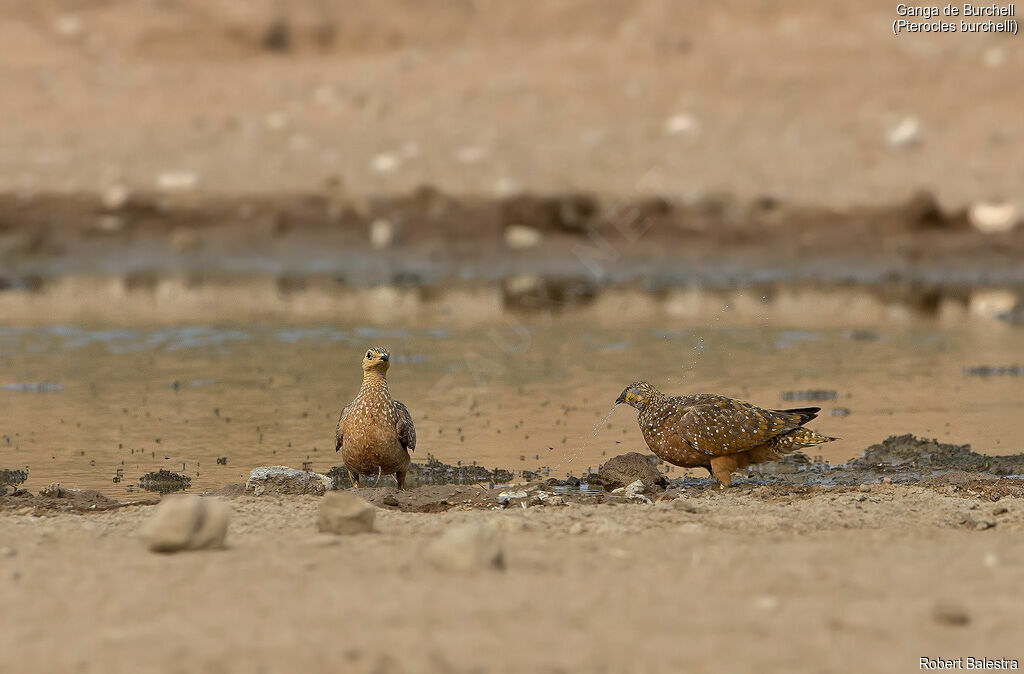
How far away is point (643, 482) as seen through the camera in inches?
394

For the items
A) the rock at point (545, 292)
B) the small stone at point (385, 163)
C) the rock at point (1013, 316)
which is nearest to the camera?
the rock at point (1013, 316)

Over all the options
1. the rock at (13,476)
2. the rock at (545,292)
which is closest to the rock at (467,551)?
the rock at (13,476)

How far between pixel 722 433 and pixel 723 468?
0.35 m

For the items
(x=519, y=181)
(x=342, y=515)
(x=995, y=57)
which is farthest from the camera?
(x=995, y=57)

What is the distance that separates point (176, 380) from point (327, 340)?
11.6 feet

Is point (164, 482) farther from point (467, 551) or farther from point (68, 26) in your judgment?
→ point (68, 26)

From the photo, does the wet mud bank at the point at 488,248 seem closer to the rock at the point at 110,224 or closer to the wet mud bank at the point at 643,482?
the rock at the point at 110,224

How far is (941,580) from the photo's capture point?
6.75m

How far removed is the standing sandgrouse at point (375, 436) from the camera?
10.3 metres

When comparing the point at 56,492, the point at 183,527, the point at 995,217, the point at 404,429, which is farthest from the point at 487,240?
the point at 183,527

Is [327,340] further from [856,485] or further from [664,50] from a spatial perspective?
[664,50]

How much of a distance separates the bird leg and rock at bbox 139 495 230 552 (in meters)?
4.18

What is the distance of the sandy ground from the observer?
30.1 m

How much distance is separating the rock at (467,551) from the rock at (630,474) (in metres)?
3.24
